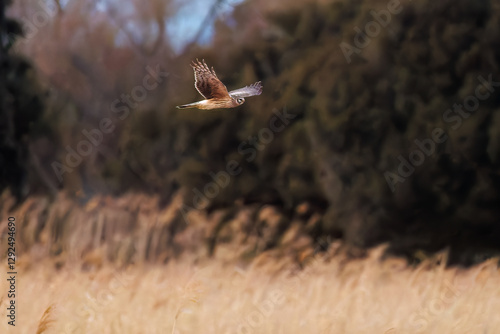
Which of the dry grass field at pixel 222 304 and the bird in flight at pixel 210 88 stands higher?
the bird in flight at pixel 210 88

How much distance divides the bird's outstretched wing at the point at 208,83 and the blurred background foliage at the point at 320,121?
4677mm

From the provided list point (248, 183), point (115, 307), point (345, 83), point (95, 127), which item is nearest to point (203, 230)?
point (248, 183)

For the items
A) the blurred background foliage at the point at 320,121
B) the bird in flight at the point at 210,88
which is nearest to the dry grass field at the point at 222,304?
the bird in flight at the point at 210,88

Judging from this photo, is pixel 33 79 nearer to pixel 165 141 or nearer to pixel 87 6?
pixel 87 6

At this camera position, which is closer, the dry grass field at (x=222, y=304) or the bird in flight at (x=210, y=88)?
the bird in flight at (x=210, y=88)

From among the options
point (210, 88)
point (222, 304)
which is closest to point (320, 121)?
point (222, 304)

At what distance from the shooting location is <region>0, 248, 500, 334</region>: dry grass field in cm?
399

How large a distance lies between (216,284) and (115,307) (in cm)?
63

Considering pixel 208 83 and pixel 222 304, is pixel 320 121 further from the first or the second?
pixel 208 83

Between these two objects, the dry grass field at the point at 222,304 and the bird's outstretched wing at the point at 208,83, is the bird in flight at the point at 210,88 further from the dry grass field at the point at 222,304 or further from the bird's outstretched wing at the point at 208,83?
the dry grass field at the point at 222,304

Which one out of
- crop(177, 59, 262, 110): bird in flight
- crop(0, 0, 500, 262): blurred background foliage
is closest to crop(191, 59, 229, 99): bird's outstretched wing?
crop(177, 59, 262, 110): bird in flight

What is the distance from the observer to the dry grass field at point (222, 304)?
3.99 m

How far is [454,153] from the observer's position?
930 cm

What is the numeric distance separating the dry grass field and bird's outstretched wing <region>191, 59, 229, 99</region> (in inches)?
36.9
